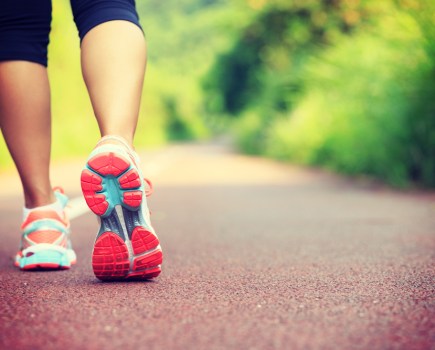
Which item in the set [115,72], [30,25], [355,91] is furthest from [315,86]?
[115,72]

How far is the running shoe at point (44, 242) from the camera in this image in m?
2.18

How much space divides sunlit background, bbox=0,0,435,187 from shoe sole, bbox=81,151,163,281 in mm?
4322

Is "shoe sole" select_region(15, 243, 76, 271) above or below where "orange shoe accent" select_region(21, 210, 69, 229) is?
below

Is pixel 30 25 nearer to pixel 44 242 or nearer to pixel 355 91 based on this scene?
pixel 44 242

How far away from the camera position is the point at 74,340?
51.4 inches

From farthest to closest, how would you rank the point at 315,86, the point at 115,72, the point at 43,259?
the point at 315,86 → the point at 43,259 → the point at 115,72

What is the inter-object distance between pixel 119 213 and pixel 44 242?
50cm

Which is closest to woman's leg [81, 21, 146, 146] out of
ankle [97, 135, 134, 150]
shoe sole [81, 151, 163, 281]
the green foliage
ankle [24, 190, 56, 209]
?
ankle [97, 135, 134, 150]

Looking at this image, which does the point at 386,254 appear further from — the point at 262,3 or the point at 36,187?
the point at 262,3

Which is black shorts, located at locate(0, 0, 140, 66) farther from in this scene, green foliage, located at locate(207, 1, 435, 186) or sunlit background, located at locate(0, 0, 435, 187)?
green foliage, located at locate(207, 1, 435, 186)

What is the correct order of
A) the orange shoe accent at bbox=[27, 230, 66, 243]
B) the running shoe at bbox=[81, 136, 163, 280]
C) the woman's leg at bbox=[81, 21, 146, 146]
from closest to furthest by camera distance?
the running shoe at bbox=[81, 136, 163, 280], the woman's leg at bbox=[81, 21, 146, 146], the orange shoe accent at bbox=[27, 230, 66, 243]

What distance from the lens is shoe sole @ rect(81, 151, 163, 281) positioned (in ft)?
5.77

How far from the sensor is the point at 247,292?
1.79 m

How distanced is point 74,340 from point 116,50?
0.99 meters
